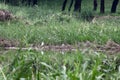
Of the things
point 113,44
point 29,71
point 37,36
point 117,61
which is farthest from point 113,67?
point 37,36

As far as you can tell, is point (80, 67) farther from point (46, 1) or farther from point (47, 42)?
point (46, 1)

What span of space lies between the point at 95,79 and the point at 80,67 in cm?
53

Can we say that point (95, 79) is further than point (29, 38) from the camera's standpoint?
No

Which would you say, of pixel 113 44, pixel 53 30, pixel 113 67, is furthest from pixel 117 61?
pixel 53 30

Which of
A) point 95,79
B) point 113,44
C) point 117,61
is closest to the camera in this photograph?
point 95,79

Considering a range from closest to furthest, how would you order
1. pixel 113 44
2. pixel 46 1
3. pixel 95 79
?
pixel 95 79 < pixel 113 44 < pixel 46 1

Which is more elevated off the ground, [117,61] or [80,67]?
[80,67]

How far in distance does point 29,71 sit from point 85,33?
536cm

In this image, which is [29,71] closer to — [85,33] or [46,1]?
[85,33]

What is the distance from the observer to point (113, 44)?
9.24m

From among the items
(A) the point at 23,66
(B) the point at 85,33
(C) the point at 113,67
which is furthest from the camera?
(B) the point at 85,33

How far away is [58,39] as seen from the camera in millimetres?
9586

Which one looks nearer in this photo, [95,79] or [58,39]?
[95,79]

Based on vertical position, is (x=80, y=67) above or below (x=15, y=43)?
above
